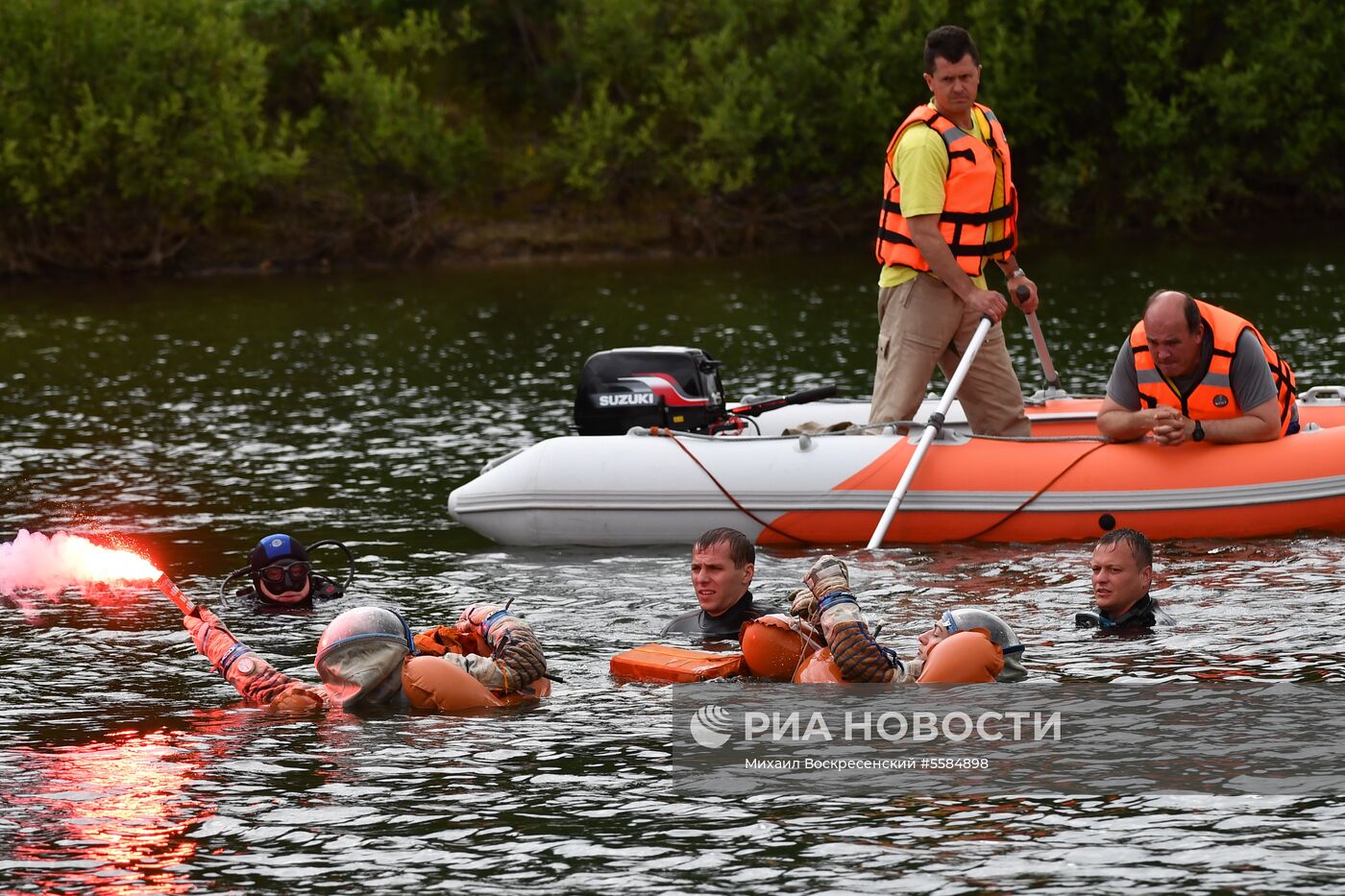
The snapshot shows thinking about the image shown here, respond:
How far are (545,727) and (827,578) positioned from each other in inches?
44.9

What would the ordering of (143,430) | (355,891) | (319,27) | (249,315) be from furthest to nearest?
(319,27) < (249,315) < (143,430) < (355,891)

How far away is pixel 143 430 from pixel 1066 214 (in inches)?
703

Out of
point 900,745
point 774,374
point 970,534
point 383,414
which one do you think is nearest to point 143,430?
point 383,414

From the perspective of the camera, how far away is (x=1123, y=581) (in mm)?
7098

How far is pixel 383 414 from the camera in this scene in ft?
47.3

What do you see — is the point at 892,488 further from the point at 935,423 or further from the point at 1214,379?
the point at 1214,379

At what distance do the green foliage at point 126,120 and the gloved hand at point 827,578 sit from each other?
75.1ft

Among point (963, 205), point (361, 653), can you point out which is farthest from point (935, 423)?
point (361, 653)

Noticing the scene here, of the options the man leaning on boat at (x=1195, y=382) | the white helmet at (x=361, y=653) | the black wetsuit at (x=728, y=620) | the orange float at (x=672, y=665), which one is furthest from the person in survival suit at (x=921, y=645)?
the man leaning on boat at (x=1195, y=382)

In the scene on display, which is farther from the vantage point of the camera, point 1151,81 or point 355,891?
point 1151,81

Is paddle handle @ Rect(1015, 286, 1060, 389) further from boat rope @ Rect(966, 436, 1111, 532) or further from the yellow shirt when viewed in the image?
boat rope @ Rect(966, 436, 1111, 532)

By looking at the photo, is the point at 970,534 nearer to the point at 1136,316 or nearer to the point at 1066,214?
the point at 1136,316

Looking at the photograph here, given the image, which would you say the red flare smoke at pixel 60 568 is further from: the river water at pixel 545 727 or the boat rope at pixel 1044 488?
the boat rope at pixel 1044 488

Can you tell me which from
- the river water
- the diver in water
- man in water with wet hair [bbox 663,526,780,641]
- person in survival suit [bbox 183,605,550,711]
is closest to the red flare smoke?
the river water
